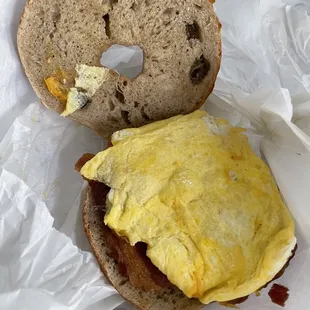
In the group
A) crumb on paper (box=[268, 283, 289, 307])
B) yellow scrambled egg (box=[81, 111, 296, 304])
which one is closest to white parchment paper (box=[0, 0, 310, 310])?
crumb on paper (box=[268, 283, 289, 307])

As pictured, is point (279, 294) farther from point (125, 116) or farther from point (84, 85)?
point (84, 85)

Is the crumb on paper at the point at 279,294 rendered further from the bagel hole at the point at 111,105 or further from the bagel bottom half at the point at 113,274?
the bagel hole at the point at 111,105

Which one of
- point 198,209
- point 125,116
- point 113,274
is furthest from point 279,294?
point 125,116

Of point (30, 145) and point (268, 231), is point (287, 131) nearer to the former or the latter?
point (268, 231)

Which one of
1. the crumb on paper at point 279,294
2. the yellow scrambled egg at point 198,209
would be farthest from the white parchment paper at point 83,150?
the yellow scrambled egg at point 198,209

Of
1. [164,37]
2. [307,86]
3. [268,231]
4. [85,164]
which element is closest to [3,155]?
[85,164]
